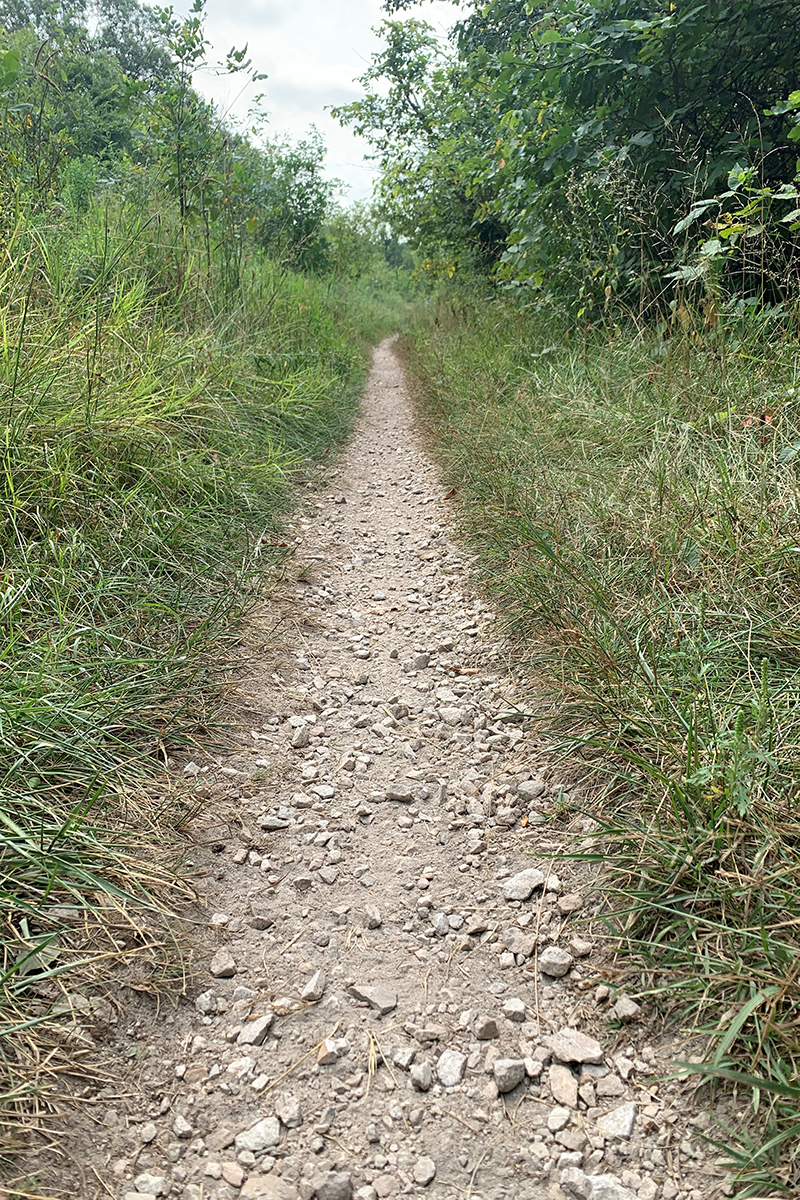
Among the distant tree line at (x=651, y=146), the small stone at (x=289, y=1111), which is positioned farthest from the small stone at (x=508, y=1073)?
the distant tree line at (x=651, y=146)

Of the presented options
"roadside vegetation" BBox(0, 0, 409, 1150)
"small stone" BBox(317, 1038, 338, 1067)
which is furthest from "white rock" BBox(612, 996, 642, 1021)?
"roadside vegetation" BBox(0, 0, 409, 1150)

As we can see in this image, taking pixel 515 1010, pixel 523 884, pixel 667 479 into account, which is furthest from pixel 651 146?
pixel 515 1010

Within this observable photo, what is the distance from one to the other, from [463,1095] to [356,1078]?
0.71ft

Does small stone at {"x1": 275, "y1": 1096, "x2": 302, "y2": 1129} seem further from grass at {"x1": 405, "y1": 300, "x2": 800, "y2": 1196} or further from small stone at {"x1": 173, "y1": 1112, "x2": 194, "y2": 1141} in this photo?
grass at {"x1": 405, "y1": 300, "x2": 800, "y2": 1196}

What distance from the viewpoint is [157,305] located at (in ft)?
14.4

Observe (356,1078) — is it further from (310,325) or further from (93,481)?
(310,325)

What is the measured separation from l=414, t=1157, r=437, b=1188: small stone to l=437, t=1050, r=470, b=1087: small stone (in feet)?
0.47

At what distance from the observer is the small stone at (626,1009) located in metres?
1.41

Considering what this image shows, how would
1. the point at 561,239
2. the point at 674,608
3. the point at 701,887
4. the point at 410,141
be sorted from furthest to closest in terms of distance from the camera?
the point at 410,141 < the point at 561,239 < the point at 674,608 < the point at 701,887

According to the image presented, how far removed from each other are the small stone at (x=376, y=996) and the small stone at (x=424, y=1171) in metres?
0.30

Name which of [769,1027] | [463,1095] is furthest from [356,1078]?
[769,1027]

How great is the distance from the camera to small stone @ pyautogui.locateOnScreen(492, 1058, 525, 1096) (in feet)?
4.43

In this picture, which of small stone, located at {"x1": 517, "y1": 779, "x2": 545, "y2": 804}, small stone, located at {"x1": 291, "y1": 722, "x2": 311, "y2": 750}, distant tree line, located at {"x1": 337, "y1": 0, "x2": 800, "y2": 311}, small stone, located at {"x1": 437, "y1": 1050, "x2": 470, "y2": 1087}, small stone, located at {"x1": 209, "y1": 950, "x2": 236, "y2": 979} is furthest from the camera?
distant tree line, located at {"x1": 337, "y1": 0, "x2": 800, "y2": 311}

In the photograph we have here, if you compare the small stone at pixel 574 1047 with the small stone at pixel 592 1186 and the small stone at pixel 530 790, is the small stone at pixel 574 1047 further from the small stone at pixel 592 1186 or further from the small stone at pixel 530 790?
the small stone at pixel 530 790
